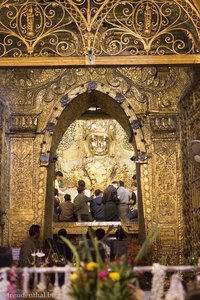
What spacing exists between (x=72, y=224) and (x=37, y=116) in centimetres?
254

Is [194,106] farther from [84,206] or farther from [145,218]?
[84,206]

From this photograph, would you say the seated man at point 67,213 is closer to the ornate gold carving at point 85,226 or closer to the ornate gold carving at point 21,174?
the ornate gold carving at point 85,226

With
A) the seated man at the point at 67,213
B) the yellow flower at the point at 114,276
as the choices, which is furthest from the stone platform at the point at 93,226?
the yellow flower at the point at 114,276

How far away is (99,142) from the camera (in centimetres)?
1873

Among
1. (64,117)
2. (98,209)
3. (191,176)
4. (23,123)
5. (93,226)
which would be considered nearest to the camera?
(191,176)

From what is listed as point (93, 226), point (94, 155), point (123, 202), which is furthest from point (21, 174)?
point (94, 155)

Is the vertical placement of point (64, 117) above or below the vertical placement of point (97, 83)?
below

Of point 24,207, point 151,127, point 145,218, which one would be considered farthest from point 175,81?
point 24,207

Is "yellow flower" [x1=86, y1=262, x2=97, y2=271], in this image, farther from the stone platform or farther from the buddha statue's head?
the buddha statue's head

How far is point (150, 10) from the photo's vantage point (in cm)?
941

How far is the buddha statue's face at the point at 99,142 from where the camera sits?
61.4 ft

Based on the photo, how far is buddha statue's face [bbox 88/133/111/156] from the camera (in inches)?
736

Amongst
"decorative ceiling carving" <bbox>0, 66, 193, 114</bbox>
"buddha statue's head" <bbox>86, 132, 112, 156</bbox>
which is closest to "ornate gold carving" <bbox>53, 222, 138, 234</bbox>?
"decorative ceiling carving" <bbox>0, 66, 193, 114</bbox>

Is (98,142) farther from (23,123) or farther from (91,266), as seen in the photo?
(91,266)
